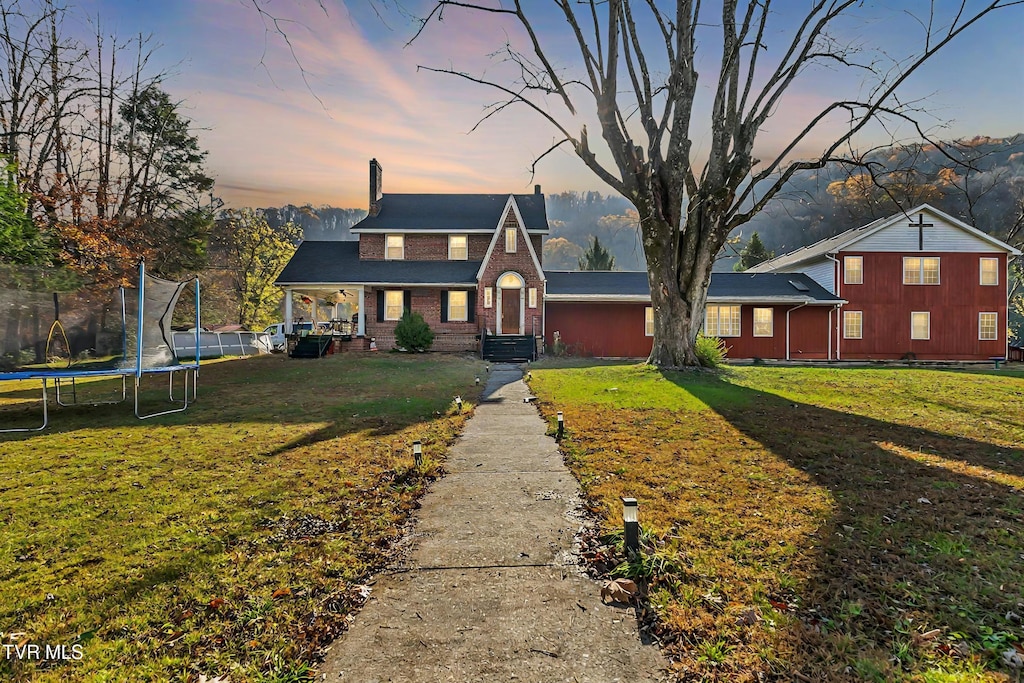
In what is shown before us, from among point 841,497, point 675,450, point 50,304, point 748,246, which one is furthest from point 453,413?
point 748,246

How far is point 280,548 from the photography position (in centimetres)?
345

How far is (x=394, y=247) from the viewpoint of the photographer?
25.9 m

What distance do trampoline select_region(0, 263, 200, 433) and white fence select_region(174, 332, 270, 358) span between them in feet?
49.3

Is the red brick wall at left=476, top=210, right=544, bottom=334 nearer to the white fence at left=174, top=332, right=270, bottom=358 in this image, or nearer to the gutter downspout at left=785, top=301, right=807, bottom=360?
the gutter downspout at left=785, top=301, right=807, bottom=360

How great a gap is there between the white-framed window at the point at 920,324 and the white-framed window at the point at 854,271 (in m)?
3.40

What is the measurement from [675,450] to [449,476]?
10.3 feet

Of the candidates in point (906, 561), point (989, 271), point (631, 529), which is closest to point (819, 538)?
point (906, 561)

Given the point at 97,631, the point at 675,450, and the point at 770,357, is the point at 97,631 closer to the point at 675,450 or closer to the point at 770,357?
the point at 675,450

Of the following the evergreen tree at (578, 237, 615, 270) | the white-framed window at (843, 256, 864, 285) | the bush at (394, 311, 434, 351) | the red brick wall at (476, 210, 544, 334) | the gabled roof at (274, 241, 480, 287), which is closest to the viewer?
the bush at (394, 311, 434, 351)

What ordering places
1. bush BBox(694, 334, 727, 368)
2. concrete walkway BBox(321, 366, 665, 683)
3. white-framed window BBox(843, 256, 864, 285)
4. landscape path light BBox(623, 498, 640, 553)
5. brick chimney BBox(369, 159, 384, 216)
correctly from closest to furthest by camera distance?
concrete walkway BBox(321, 366, 665, 683) < landscape path light BBox(623, 498, 640, 553) < bush BBox(694, 334, 727, 368) < white-framed window BBox(843, 256, 864, 285) < brick chimney BBox(369, 159, 384, 216)

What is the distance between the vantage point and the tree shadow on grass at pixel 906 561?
2393 millimetres

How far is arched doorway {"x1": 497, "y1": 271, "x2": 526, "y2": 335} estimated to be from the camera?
906 inches

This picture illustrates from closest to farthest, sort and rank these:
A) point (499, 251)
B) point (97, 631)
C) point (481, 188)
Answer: point (97, 631), point (499, 251), point (481, 188)

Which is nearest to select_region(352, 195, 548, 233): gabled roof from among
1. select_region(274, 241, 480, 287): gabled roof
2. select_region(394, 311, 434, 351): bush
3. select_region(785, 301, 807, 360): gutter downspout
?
Result: select_region(274, 241, 480, 287): gabled roof
